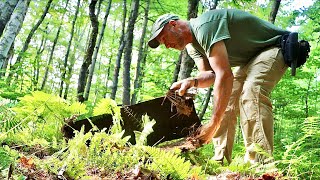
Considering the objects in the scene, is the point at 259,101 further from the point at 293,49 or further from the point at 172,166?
the point at 172,166

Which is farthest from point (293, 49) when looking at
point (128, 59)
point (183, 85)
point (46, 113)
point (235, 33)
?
point (128, 59)

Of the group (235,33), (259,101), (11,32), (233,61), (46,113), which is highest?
(235,33)

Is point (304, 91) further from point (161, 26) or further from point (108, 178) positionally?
point (108, 178)

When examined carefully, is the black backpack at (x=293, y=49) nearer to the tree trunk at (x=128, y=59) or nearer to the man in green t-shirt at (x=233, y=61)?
the man in green t-shirt at (x=233, y=61)

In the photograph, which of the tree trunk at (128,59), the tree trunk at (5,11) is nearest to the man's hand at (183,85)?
the tree trunk at (5,11)

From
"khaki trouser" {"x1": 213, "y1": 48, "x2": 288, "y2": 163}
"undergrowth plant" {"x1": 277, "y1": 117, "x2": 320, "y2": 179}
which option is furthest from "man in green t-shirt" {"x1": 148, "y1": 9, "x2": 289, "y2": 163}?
"undergrowth plant" {"x1": 277, "y1": 117, "x2": 320, "y2": 179}

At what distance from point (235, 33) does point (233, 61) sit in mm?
379

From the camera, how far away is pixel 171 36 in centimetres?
301

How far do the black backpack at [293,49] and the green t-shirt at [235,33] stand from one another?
0.12 m

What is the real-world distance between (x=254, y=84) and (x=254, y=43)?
0.43 m

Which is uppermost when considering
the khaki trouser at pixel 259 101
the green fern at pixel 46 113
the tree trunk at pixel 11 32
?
→ the tree trunk at pixel 11 32

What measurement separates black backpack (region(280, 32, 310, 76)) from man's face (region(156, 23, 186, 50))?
93 centimetres

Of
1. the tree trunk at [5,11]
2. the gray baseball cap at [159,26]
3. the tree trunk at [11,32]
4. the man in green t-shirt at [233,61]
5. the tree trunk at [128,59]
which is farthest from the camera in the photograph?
the tree trunk at [128,59]

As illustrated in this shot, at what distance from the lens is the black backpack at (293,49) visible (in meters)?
3.01
